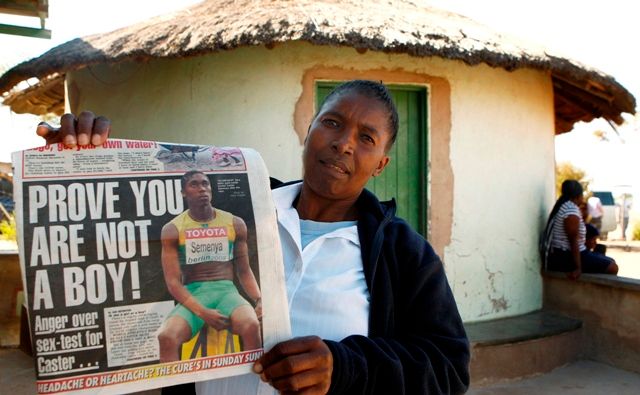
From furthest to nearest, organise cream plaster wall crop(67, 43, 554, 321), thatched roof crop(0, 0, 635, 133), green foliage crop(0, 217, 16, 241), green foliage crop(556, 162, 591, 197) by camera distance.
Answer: green foliage crop(556, 162, 591, 197) → green foliage crop(0, 217, 16, 241) → cream plaster wall crop(67, 43, 554, 321) → thatched roof crop(0, 0, 635, 133)

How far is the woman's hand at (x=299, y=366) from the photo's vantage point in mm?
977

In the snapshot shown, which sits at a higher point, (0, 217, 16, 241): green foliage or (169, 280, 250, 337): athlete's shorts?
(169, 280, 250, 337): athlete's shorts

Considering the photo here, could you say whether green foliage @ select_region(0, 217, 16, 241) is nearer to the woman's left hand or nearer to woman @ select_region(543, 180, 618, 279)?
woman @ select_region(543, 180, 618, 279)

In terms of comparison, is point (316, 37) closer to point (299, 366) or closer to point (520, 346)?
point (520, 346)

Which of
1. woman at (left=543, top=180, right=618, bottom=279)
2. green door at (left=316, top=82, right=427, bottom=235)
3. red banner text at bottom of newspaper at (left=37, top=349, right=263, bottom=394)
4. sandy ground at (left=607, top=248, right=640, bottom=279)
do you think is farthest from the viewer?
sandy ground at (left=607, top=248, right=640, bottom=279)

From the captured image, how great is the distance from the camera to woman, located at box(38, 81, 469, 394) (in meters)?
1.03

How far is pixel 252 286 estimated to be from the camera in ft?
3.45

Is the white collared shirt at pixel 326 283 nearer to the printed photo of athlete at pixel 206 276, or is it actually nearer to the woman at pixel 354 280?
the woman at pixel 354 280

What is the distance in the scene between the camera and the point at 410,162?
4.66 metres

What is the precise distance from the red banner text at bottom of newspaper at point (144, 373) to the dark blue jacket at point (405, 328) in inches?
7.1

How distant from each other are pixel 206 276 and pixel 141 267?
0.11 m

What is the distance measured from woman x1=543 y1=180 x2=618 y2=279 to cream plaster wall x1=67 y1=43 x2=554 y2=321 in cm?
15

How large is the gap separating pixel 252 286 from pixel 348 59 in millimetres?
3584

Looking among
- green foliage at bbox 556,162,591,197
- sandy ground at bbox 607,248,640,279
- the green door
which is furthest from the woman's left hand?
green foliage at bbox 556,162,591,197
